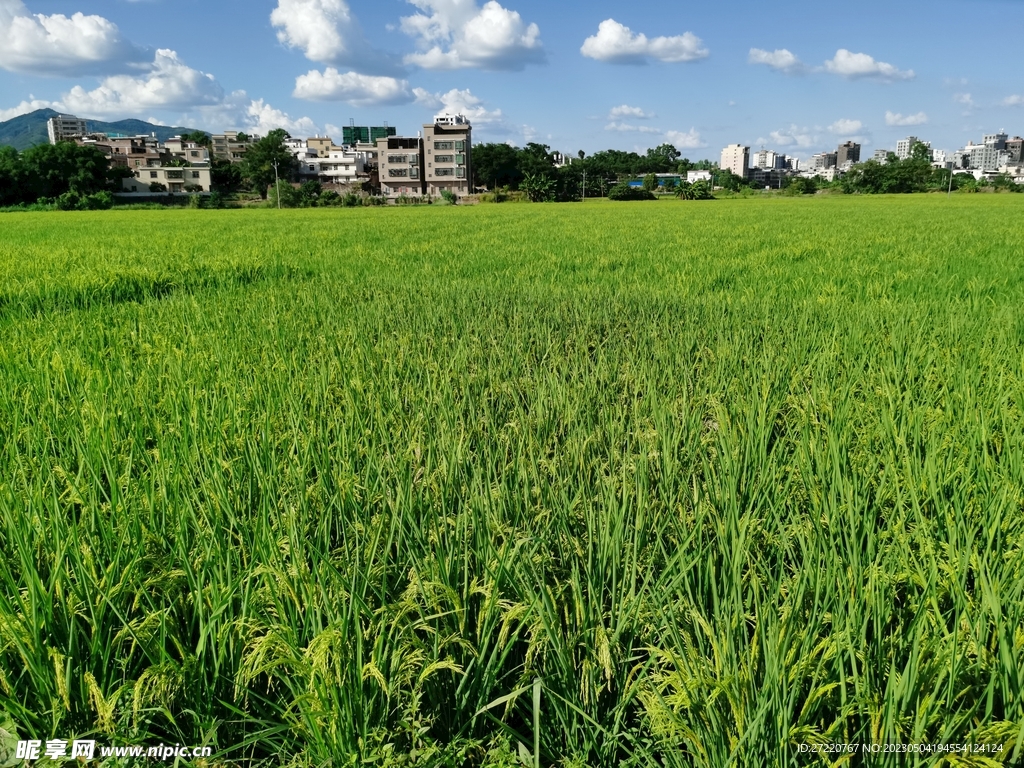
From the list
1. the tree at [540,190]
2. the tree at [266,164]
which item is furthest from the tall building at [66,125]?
the tree at [540,190]

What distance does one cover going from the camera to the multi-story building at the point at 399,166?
7300 cm

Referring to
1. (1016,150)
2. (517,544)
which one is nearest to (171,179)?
(517,544)

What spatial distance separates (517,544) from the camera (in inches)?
56.7

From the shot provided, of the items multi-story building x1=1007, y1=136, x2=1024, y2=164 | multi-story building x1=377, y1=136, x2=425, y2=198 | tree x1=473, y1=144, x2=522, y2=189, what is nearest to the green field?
multi-story building x1=377, y1=136, x2=425, y2=198

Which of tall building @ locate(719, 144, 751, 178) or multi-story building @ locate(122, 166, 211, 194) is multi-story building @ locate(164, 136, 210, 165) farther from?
tall building @ locate(719, 144, 751, 178)

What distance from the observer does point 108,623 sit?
1309 millimetres

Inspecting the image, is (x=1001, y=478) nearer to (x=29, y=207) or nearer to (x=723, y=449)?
(x=723, y=449)

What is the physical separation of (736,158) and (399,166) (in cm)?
13810

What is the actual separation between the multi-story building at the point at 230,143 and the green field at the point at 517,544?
346 ft

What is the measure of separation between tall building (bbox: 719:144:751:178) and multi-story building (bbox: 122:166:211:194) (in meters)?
143

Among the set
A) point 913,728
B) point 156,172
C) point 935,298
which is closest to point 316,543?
point 913,728

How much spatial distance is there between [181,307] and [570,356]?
3.44m

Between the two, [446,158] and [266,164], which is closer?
[266,164]

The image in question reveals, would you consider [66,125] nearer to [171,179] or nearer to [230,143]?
[230,143]
